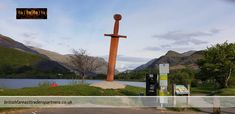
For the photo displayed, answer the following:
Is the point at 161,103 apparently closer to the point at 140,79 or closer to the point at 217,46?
the point at 217,46

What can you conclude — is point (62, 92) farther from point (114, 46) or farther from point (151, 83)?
point (114, 46)

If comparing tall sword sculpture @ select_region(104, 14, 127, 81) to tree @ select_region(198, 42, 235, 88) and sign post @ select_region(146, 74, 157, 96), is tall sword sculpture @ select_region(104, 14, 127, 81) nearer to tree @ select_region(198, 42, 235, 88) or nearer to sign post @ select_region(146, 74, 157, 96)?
sign post @ select_region(146, 74, 157, 96)

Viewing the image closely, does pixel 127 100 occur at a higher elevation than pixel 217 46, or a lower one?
lower

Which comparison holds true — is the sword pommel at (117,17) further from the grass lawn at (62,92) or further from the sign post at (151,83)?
the sign post at (151,83)

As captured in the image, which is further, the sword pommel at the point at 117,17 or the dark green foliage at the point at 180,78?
the dark green foliage at the point at 180,78

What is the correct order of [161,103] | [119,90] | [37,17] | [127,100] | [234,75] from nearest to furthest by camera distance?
1. [37,17]
2. [161,103]
3. [127,100]
4. [119,90]
5. [234,75]

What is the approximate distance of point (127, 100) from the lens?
2492 cm

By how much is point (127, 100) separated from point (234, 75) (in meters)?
45.2

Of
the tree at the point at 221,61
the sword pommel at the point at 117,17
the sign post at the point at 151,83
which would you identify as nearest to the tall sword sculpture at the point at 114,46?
the sword pommel at the point at 117,17

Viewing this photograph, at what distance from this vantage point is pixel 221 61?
5456 cm

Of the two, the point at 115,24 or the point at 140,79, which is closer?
the point at 115,24

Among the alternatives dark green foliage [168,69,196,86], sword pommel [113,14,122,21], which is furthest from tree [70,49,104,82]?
sword pommel [113,14,122,21]

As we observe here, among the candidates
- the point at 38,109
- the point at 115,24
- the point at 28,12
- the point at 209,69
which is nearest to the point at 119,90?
the point at 115,24

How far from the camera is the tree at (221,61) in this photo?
178ft
